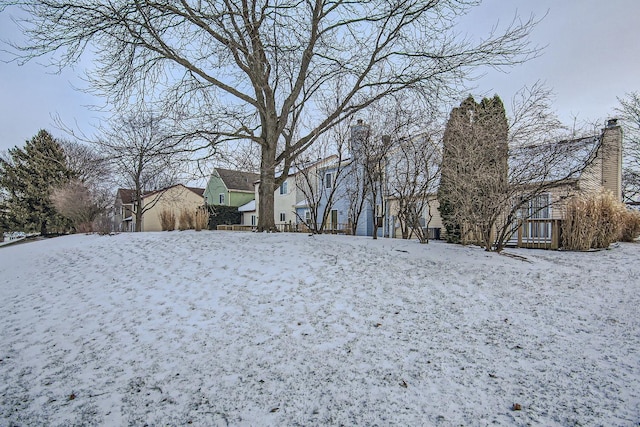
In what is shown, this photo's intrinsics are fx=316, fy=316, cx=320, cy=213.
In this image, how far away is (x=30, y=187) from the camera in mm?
26859

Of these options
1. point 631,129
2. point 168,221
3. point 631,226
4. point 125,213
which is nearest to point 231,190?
point 168,221

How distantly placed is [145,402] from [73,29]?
27.4 ft

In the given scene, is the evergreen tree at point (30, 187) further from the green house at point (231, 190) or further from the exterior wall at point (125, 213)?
the green house at point (231, 190)

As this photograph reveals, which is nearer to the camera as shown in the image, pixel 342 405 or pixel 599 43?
pixel 342 405

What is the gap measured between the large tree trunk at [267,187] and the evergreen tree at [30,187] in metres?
25.8

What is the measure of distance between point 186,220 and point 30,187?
73.5 feet

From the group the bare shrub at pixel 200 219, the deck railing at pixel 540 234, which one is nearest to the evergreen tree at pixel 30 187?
the bare shrub at pixel 200 219

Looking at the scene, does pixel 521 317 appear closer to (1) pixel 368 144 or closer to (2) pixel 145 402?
(2) pixel 145 402

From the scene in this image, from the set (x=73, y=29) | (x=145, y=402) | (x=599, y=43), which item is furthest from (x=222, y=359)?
(x=599, y=43)

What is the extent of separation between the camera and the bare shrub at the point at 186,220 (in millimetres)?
14312

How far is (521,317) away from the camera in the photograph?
4406mm

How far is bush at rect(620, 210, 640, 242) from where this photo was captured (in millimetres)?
9680

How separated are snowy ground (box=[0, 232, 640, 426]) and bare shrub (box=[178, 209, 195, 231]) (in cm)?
734

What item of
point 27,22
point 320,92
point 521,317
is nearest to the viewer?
point 521,317
